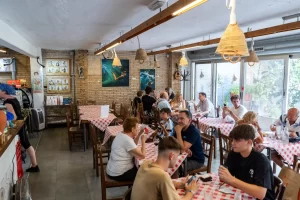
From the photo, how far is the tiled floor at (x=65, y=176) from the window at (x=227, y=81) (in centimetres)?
393

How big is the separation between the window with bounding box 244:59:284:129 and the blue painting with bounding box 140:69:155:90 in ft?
12.4

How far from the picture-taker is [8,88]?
15.0 feet

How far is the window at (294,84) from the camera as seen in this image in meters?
6.50

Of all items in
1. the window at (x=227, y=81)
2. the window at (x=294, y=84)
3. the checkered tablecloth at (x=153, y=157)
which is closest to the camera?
the checkered tablecloth at (x=153, y=157)

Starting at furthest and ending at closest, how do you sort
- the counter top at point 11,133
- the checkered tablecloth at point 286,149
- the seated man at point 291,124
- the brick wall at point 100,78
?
the brick wall at point 100,78, the seated man at point 291,124, the checkered tablecloth at point 286,149, the counter top at point 11,133

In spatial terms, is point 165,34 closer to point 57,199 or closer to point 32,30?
point 32,30

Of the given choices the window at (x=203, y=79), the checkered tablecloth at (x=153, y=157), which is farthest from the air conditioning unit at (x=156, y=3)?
the window at (x=203, y=79)

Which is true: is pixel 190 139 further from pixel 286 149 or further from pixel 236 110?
pixel 236 110

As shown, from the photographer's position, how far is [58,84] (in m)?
9.39

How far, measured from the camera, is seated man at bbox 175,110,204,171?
11.2ft

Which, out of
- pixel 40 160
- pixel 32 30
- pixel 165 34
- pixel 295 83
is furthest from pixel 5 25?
pixel 295 83

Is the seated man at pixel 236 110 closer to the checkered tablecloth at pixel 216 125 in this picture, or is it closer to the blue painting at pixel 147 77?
the checkered tablecloth at pixel 216 125

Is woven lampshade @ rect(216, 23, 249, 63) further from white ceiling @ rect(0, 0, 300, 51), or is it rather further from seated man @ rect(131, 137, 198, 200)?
seated man @ rect(131, 137, 198, 200)

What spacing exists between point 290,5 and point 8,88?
4768mm
